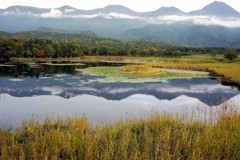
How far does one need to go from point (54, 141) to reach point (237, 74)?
39.4 meters

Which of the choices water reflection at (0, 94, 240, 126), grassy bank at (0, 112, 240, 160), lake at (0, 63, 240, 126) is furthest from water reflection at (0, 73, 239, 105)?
grassy bank at (0, 112, 240, 160)

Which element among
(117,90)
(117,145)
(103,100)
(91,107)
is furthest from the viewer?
(117,90)

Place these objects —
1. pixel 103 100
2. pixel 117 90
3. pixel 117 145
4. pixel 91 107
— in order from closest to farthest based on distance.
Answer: pixel 117 145 < pixel 91 107 < pixel 103 100 < pixel 117 90

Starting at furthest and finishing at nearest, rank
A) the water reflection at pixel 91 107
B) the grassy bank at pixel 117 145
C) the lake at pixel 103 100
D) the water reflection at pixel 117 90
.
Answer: the water reflection at pixel 117 90, the lake at pixel 103 100, the water reflection at pixel 91 107, the grassy bank at pixel 117 145

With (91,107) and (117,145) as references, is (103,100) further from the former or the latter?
(117,145)

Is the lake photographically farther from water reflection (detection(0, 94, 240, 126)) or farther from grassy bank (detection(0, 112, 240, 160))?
grassy bank (detection(0, 112, 240, 160))

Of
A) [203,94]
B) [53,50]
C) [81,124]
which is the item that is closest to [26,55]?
[53,50]

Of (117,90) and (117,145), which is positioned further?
(117,90)

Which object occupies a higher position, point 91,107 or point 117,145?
point 117,145

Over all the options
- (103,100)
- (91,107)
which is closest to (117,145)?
(91,107)

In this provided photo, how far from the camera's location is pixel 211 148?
11211 millimetres

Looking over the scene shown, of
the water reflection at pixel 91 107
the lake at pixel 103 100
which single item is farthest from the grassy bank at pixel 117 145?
the water reflection at pixel 91 107

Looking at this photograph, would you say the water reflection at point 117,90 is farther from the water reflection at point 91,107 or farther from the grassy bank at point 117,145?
the grassy bank at point 117,145

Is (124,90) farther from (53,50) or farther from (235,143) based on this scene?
(53,50)
